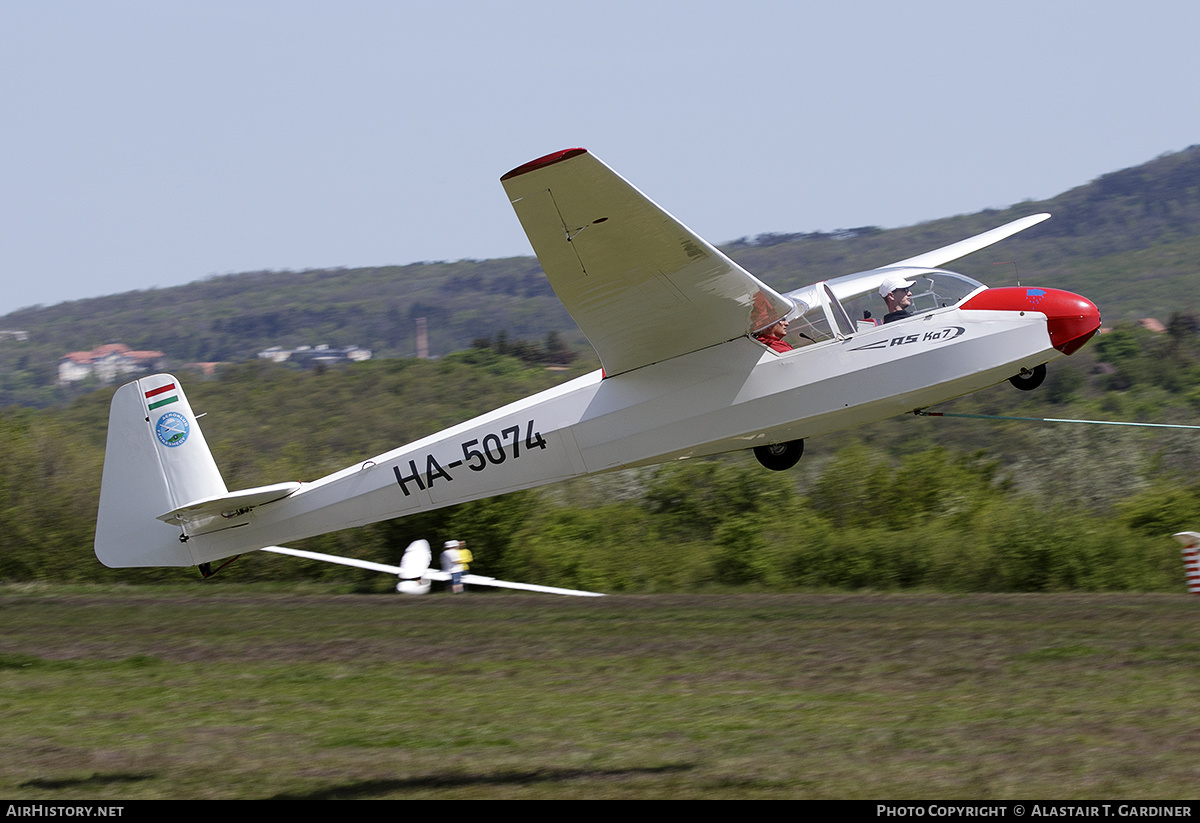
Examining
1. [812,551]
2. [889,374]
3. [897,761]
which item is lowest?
[812,551]

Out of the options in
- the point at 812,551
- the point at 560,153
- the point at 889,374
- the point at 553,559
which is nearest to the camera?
the point at 560,153

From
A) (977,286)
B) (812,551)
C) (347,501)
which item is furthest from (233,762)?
(812,551)

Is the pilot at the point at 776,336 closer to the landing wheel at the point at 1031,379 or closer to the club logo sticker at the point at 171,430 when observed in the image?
the landing wheel at the point at 1031,379

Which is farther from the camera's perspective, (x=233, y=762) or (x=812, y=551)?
(x=812, y=551)

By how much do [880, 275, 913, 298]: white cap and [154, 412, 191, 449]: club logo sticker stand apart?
712 cm

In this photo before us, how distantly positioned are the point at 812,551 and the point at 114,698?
16614 mm

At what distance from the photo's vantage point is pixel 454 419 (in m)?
48.3

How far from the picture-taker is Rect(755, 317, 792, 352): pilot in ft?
33.5

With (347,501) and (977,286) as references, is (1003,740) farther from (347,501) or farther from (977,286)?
(347,501)

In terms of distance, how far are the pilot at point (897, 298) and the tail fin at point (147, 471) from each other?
662cm

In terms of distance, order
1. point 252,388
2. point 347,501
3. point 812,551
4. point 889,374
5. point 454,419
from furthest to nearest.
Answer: point 252,388, point 454,419, point 812,551, point 347,501, point 889,374

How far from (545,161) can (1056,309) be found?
16.1 ft

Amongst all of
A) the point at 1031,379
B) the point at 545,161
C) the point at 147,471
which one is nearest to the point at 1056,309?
the point at 1031,379

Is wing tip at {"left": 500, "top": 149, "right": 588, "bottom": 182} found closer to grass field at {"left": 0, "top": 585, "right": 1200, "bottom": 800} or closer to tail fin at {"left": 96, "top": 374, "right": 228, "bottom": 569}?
grass field at {"left": 0, "top": 585, "right": 1200, "bottom": 800}
